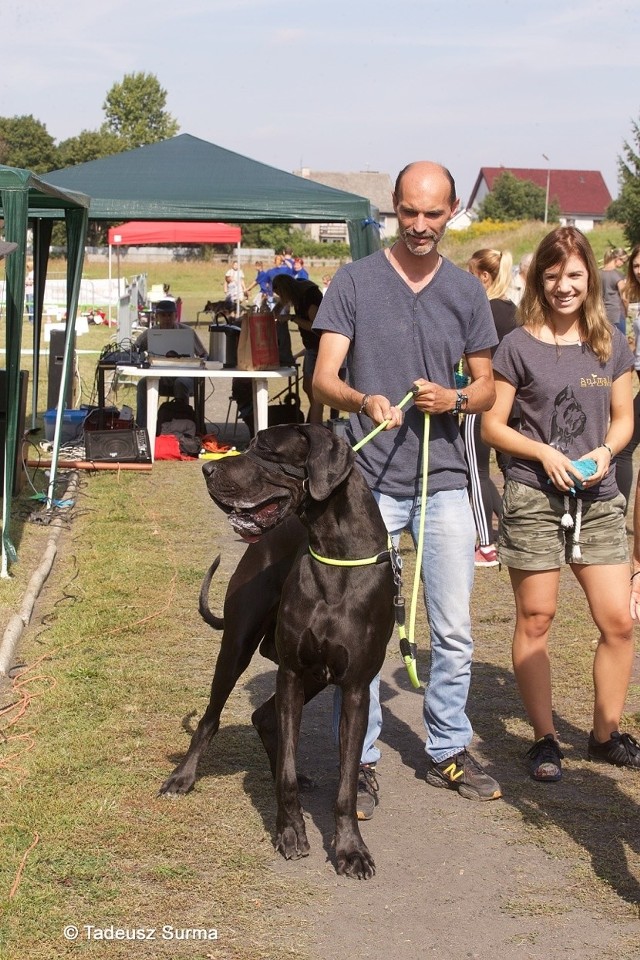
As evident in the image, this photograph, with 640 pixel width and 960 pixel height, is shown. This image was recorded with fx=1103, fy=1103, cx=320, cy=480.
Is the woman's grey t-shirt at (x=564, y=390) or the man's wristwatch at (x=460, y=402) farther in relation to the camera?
the woman's grey t-shirt at (x=564, y=390)

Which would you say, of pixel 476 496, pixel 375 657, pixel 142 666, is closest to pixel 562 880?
pixel 375 657

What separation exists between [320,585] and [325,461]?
0.41 m

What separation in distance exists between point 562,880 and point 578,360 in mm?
1902

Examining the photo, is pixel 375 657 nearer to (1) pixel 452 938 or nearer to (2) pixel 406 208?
(1) pixel 452 938

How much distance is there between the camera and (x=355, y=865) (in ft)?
11.5

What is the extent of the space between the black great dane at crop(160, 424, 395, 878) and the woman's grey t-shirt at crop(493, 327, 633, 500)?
1.04 meters

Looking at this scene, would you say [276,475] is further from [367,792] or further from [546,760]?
[546,760]

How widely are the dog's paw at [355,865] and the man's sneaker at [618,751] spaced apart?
140cm

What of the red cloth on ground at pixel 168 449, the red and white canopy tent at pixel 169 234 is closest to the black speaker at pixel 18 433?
the red cloth on ground at pixel 168 449

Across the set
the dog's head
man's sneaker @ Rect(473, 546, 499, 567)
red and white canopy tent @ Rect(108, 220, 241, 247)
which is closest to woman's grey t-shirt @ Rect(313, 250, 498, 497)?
the dog's head

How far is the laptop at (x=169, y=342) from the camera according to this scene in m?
13.4

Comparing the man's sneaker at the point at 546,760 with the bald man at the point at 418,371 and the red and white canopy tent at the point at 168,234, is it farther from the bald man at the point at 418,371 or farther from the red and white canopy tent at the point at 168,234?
the red and white canopy tent at the point at 168,234

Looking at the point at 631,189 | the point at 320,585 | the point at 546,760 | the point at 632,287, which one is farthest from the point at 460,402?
the point at 631,189

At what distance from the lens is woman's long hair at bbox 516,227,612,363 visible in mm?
4176
